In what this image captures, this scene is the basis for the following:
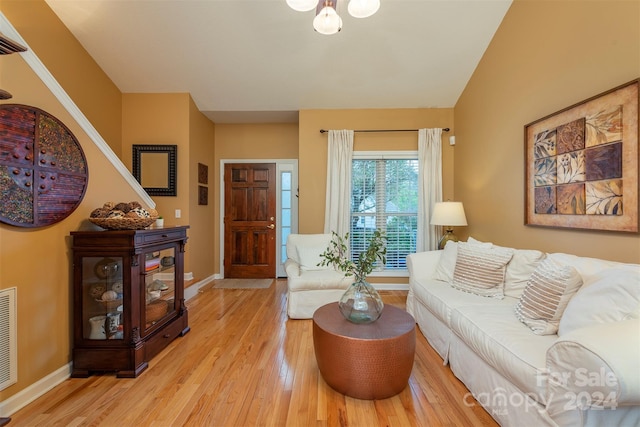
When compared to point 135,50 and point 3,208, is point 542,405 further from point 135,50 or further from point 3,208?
point 135,50

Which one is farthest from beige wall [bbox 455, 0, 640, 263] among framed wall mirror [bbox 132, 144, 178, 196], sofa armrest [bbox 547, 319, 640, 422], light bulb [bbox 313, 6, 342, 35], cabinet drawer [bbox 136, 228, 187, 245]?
framed wall mirror [bbox 132, 144, 178, 196]

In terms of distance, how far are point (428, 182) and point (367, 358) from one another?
9.54ft

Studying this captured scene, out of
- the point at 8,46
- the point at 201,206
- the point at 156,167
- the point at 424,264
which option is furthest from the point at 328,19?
the point at 201,206

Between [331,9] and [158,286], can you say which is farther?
[158,286]

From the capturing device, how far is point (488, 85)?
9.89 feet

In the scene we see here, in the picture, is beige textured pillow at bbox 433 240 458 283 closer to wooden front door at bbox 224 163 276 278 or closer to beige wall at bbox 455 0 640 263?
beige wall at bbox 455 0 640 263

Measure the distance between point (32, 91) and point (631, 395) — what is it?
333 centimetres

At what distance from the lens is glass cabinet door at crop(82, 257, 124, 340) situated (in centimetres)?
190

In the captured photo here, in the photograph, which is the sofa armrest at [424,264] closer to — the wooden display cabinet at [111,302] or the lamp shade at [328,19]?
the lamp shade at [328,19]

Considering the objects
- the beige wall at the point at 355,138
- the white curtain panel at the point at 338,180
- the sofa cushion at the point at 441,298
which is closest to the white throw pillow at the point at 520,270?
the sofa cushion at the point at 441,298

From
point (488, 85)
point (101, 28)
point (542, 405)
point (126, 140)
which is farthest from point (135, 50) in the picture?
point (542, 405)

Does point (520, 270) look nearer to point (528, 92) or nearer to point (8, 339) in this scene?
point (528, 92)

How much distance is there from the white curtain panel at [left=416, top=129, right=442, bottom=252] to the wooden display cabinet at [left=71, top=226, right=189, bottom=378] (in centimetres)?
332

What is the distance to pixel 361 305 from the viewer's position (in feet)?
5.89
